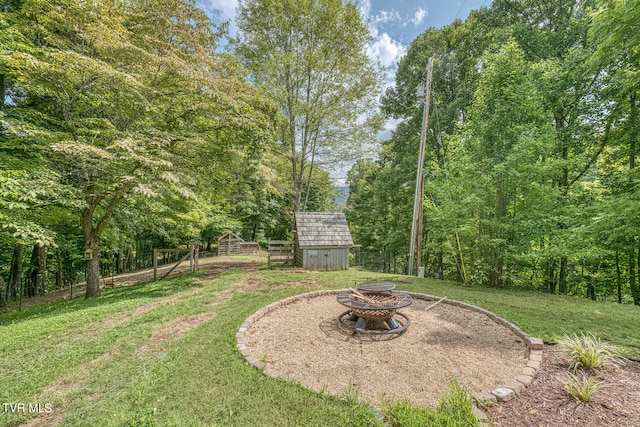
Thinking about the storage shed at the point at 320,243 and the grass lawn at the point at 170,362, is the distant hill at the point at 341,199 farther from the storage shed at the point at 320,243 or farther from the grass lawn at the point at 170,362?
the grass lawn at the point at 170,362

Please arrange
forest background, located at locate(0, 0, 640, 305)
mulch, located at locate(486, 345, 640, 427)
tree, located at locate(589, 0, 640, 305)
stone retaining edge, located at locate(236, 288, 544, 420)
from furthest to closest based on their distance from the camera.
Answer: forest background, located at locate(0, 0, 640, 305)
tree, located at locate(589, 0, 640, 305)
stone retaining edge, located at locate(236, 288, 544, 420)
mulch, located at locate(486, 345, 640, 427)

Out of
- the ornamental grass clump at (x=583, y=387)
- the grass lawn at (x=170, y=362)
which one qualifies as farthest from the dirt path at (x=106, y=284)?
the ornamental grass clump at (x=583, y=387)

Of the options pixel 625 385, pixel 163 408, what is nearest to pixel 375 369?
pixel 163 408

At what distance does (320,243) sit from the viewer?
35.7ft

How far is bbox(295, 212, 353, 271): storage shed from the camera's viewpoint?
1074 centimetres

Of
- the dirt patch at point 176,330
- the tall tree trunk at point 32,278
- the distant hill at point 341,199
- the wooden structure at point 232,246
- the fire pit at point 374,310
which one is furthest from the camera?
the distant hill at point 341,199

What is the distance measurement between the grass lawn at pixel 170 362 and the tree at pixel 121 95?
2.74m

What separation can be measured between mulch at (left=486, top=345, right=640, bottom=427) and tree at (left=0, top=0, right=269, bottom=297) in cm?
666

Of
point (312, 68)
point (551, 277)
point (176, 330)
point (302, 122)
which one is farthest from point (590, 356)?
point (312, 68)

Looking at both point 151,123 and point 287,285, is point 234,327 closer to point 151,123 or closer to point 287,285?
point 287,285

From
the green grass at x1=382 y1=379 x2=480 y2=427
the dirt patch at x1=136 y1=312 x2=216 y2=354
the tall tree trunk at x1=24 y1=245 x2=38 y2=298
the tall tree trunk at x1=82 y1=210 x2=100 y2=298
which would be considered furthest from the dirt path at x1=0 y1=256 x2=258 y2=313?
the green grass at x1=382 y1=379 x2=480 y2=427

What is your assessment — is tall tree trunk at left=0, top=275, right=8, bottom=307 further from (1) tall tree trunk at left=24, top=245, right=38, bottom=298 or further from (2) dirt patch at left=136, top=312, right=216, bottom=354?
(2) dirt patch at left=136, top=312, right=216, bottom=354

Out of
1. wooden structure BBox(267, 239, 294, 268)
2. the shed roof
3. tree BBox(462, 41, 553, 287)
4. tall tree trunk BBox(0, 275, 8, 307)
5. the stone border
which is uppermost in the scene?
tree BBox(462, 41, 553, 287)

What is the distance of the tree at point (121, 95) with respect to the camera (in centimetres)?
546
